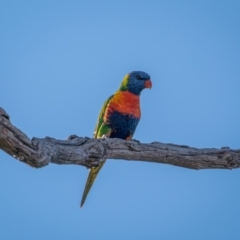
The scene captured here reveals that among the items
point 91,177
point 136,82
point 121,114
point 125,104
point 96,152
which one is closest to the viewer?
point 96,152

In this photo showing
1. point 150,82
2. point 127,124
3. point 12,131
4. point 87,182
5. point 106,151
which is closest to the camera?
point 12,131

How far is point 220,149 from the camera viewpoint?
4781mm

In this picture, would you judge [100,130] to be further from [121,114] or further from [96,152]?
[96,152]

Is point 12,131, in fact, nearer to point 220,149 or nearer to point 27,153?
point 27,153

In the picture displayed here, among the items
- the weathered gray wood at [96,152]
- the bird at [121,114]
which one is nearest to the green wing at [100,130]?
the bird at [121,114]

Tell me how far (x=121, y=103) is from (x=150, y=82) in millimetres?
707

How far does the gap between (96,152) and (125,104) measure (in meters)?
2.80

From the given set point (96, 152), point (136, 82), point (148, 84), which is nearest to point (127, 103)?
point (136, 82)

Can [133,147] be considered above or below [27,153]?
above

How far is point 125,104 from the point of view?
696cm

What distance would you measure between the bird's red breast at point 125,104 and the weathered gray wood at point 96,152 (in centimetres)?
222

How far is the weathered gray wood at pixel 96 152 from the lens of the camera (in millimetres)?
3471

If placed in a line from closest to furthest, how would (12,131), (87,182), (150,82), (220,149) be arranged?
1. (12,131)
2. (220,149)
3. (87,182)
4. (150,82)

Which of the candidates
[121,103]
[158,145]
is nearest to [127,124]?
[121,103]
